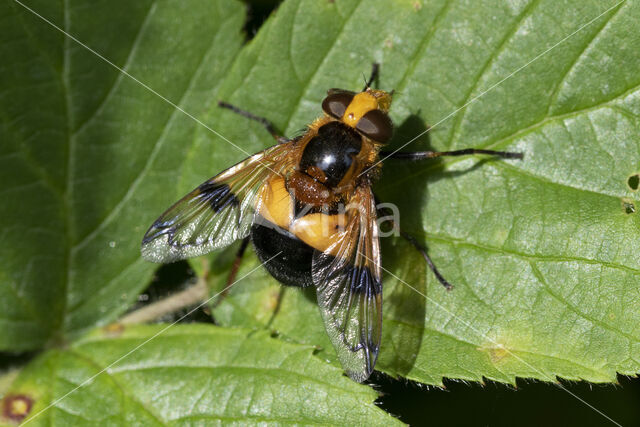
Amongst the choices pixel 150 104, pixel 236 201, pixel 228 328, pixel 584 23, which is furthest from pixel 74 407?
pixel 584 23

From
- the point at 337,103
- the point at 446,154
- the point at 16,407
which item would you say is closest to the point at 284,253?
the point at 337,103

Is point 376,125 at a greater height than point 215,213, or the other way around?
point 376,125

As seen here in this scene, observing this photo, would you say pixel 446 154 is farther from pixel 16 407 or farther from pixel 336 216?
pixel 16 407

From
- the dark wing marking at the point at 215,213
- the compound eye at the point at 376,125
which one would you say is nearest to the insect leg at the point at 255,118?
the dark wing marking at the point at 215,213

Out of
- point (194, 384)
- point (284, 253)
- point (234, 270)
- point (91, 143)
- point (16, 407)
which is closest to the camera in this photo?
point (284, 253)

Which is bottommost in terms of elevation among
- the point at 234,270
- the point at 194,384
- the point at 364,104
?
the point at 194,384

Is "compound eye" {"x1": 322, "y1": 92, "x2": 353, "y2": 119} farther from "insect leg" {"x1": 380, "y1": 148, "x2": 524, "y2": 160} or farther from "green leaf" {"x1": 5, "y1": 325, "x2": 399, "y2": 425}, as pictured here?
"green leaf" {"x1": 5, "y1": 325, "x2": 399, "y2": 425}

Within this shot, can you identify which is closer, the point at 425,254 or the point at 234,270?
the point at 425,254
